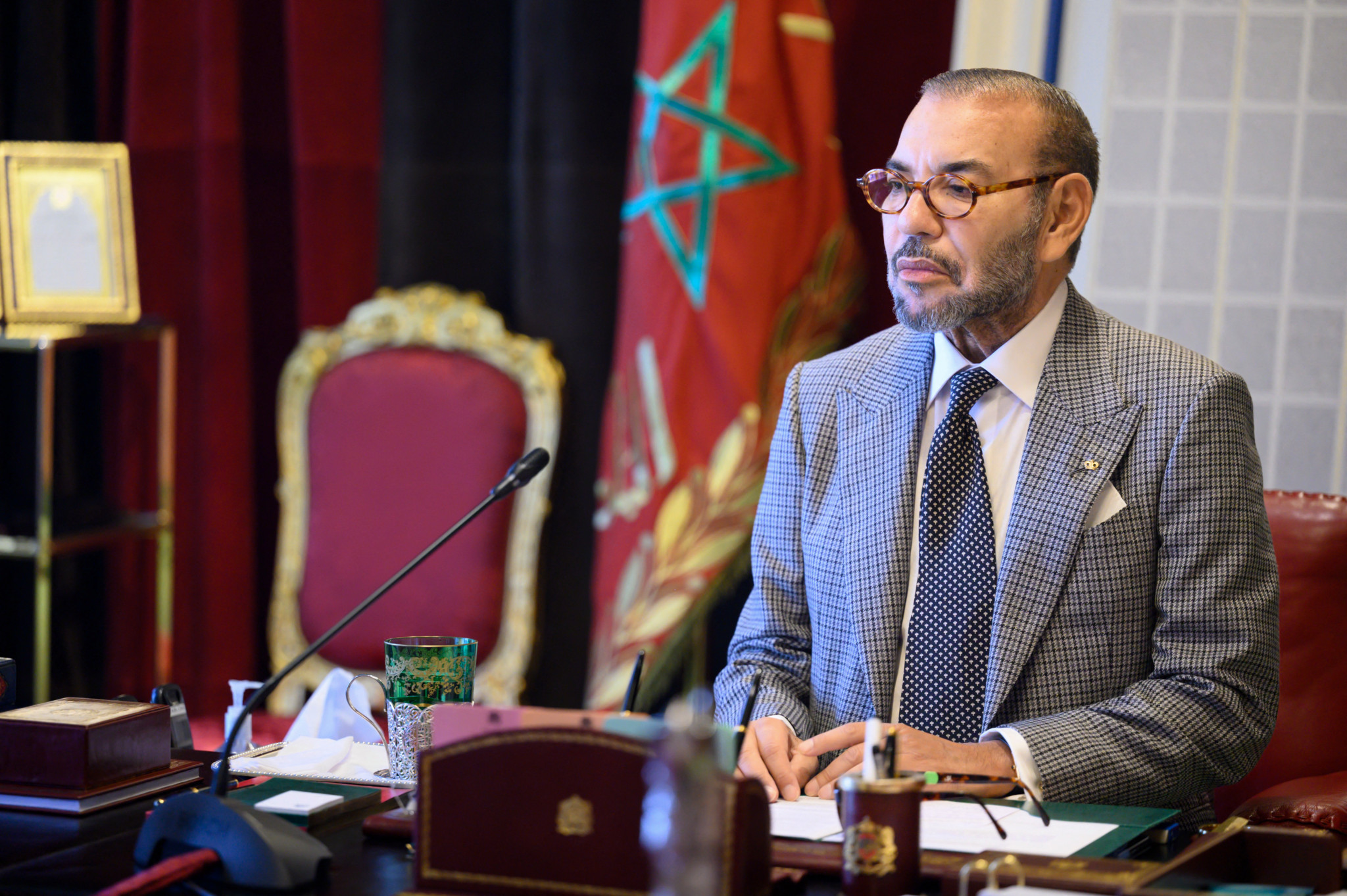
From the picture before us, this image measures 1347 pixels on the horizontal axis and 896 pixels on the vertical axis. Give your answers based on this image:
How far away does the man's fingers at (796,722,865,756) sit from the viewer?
153cm

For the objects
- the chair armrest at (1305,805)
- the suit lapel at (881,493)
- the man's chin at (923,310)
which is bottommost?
the chair armrest at (1305,805)

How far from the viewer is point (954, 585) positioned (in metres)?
1.71

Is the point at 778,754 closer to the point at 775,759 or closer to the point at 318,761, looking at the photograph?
the point at 775,759

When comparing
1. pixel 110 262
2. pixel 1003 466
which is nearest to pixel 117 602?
pixel 110 262

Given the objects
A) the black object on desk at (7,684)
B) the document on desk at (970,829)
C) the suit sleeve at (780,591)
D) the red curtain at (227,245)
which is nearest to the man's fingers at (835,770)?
the document on desk at (970,829)

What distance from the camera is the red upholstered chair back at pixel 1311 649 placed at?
1.90 meters

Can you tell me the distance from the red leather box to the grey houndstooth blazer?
2.23 ft

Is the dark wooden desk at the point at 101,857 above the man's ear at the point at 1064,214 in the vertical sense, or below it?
below

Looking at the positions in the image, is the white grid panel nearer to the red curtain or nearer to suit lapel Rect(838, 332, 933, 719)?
suit lapel Rect(838, 332, 933, 719)

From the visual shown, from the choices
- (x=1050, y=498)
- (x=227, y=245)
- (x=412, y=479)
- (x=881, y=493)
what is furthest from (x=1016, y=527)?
(x=227, y=245)

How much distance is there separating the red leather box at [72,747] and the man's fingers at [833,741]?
26.5 inches

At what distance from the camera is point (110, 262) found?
304 centimetres

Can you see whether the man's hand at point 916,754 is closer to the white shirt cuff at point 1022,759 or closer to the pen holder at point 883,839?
the white shirt cuff at point 1022,759

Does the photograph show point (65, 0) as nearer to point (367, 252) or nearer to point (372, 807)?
point (367, 252)
